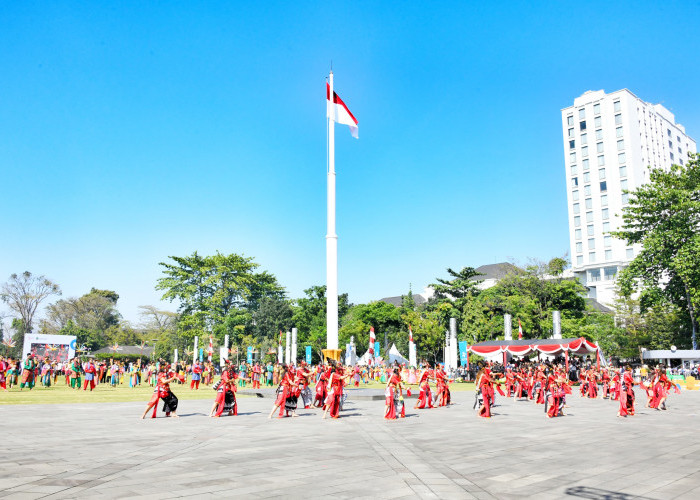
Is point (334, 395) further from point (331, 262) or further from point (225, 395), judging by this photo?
point (331, 262)

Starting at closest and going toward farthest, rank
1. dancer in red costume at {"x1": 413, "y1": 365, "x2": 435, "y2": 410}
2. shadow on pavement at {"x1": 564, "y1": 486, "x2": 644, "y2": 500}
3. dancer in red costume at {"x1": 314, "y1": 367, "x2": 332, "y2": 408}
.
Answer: shadow on pavement at {"x1": 564, "y1": 486, "x2": 644, "y2": 500} < dancer in red costume at {"x1": 314, "y1": 367, "x2": 332, "y2": 408} < dancer in red costume at {"x1": 413, "y1": 365, "x2": 435, "y2": 410}

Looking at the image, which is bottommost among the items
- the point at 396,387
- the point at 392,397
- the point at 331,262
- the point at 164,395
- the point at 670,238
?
the point at 392,397

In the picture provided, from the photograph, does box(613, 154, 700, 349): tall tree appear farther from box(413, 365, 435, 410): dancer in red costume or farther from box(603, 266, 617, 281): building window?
box(603, 266, 617, 281): building window

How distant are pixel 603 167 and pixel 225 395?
8115 centimetres

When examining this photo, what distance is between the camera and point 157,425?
13234mm

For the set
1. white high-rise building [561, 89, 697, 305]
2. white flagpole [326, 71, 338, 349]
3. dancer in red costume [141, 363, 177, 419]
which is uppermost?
white high-rise building [561, 89, 697, 305]

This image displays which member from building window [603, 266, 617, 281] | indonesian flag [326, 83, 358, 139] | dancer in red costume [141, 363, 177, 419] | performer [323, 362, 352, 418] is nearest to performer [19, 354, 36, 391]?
dancer in red costume [141, 363, 177, 419]

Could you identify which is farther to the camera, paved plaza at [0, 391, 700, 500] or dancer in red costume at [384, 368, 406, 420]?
dancer in red costume at [384, 368, 406, 420]

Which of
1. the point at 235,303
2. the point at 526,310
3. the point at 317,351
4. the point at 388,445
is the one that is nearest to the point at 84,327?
the point at 235,303

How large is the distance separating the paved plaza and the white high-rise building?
2798 inches

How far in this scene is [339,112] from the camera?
82.0 feet

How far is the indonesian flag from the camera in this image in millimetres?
24953

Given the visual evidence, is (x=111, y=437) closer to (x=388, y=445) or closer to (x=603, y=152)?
(x=388, y=445)

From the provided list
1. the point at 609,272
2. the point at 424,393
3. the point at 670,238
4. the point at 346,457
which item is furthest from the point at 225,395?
the point at 609,272
